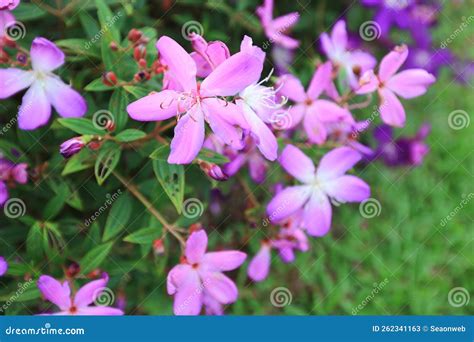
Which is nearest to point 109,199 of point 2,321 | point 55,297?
point 55,297

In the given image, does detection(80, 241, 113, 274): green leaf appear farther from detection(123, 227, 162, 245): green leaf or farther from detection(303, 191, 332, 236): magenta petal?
detection(303, 191, 332, 236): magenta petal

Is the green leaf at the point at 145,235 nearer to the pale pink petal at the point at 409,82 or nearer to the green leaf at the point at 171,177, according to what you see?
the green leaf at the point at 171,177

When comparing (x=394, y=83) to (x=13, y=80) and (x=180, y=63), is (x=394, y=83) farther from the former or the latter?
(x=13, y=80)

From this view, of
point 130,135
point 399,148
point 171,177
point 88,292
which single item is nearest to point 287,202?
point 171,177

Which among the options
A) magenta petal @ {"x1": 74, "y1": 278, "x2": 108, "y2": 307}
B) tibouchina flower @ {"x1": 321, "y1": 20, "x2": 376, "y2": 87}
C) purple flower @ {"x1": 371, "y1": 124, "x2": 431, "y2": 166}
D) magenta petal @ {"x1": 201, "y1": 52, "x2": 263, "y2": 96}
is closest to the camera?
magenta petal @ {"x1": 201, "y1": 52, "x2": 263, "y2": 96}

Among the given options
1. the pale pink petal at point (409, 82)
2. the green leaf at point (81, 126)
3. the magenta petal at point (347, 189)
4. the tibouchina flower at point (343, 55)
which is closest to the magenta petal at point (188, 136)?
the green leaf at point (81, 126)

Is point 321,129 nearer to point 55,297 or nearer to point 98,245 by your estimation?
point 98,245

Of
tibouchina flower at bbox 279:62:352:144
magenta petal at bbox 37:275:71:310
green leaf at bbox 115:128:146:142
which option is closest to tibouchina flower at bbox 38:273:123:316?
magenta petal at bbox 37:275:71:310
